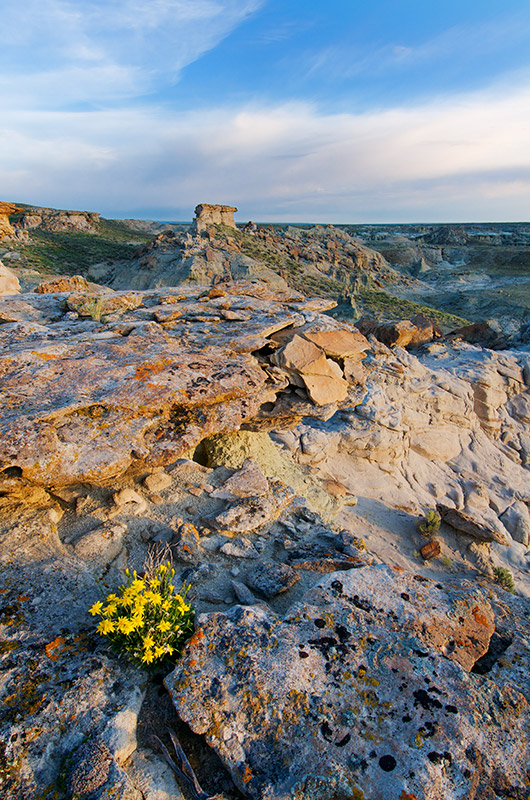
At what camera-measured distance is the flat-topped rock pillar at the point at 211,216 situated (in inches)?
1678

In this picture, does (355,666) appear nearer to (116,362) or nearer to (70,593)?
(70,593)

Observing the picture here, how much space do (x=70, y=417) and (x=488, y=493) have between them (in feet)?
24.9

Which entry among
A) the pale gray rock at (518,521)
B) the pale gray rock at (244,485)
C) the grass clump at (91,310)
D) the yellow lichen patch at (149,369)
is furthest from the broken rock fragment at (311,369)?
the pale gray rock at (518,521)

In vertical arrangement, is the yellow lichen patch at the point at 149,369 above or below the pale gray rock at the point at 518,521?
above

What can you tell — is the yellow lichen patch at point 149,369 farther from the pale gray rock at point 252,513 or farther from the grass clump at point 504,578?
the grass clump at point 504,578

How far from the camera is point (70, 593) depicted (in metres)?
3.37

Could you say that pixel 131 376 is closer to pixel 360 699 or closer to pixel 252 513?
pixel 252 513

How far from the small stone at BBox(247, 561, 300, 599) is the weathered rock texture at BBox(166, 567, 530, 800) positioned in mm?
475

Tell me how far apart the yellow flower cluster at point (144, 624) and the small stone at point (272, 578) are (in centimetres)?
85

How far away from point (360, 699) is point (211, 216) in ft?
156

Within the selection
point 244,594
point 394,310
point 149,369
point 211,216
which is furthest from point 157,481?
point 211,216

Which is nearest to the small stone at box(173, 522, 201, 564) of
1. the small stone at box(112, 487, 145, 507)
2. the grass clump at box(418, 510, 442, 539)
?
the small stone at box(112, 487, 145, 507)

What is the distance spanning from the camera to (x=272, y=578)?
A: 12.3 ft

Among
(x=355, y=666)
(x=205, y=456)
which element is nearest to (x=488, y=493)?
(x=205, y=456)
